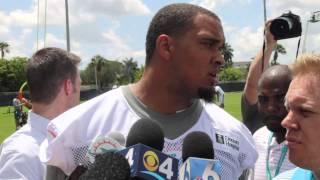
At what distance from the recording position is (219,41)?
2.92 meters

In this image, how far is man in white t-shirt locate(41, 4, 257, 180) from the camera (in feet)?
9.14

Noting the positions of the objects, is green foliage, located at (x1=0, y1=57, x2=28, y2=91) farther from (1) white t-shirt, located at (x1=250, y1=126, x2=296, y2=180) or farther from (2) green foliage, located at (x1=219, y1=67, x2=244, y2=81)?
(1) white t-shirt, located at (x1=250, y1=126, x2=296, y2=180)

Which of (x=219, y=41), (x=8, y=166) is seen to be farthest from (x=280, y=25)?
(x=8, y=166)

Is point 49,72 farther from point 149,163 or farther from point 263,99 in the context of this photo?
point 149,163

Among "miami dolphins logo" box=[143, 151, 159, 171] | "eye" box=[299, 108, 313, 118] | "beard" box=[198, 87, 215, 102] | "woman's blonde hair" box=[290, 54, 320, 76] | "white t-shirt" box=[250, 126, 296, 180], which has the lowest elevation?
"white t-shirt" box=[250, 126, 296, 180]

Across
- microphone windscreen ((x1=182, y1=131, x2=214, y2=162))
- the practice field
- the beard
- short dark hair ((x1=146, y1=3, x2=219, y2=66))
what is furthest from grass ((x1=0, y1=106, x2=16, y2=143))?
microphone windscreen ((x1=182, y1=131, x2=214, y2=162))

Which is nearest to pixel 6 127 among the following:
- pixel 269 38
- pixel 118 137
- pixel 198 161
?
pixel 269 38

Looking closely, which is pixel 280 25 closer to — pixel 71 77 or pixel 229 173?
pixel 71 77

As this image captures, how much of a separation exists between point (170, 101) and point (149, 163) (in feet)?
2.95

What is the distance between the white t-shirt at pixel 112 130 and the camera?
9.04 feet

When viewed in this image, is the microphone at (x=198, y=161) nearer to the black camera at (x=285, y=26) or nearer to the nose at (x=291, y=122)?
the nose at (x=291, y=122)

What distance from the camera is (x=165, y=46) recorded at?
2.96 metres

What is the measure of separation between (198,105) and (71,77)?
162 cm

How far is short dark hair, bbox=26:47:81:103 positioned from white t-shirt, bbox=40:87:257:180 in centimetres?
150
